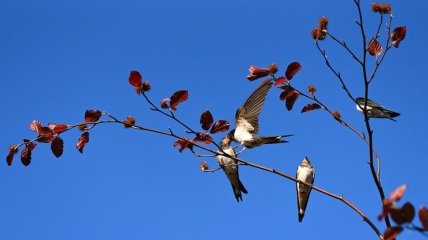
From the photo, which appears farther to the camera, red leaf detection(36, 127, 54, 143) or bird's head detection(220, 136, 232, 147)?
bird's head detection(220, 136, 232, 147)

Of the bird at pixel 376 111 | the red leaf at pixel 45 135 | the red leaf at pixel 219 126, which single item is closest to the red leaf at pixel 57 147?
the red leaf at pixel 45 135

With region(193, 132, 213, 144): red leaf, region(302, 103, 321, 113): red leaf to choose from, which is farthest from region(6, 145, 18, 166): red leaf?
region(302, 103, 321, 113): red leaf

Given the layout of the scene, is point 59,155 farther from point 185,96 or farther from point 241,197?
point 241,197

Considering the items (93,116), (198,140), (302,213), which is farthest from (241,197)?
(93,116)

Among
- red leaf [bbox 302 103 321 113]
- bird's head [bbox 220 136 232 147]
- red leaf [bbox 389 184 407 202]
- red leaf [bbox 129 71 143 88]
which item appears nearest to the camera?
red leaf [bbox 389 184 407 202]

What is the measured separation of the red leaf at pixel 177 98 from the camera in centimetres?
274

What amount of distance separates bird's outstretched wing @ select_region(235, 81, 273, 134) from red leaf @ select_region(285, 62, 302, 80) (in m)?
0.67

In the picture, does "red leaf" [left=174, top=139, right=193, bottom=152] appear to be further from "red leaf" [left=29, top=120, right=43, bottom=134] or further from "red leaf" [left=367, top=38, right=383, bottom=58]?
"red leaf" [left=367, top=38, right=383, bottom=58]

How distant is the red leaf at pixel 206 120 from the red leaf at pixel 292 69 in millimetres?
488

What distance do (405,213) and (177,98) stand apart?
1.65 meters

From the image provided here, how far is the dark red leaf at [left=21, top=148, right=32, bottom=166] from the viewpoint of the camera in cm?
281

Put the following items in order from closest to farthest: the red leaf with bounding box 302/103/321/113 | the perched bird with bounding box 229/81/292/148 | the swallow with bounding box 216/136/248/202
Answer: the red leaf with bounding box 302/103/321/113 < the perched bird with bounding box 229/81/292/148 < the swallow with bounding box 216/136/248/202

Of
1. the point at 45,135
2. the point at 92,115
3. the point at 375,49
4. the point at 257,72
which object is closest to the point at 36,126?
the point at 45,135

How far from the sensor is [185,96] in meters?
2.77
